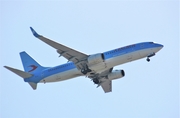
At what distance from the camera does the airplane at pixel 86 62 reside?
53.3m

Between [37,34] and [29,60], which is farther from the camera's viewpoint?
[29,60]

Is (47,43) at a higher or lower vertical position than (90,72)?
higher

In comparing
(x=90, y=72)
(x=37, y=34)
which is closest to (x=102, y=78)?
(x=90, y=72)

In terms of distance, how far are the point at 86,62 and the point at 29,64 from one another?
461 inches

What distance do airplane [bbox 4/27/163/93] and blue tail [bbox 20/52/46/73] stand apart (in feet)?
3.57

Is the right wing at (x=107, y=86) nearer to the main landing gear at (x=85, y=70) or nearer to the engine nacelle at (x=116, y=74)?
the engine nacelle at (x=116, y=74)

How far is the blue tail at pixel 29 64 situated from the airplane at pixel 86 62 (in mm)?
1088

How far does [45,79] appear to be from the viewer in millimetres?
57875

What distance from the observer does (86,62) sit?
55.0m

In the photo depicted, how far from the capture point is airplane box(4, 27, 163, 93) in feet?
175

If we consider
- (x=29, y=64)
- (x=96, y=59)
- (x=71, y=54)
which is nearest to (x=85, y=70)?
(x=96, y=59)

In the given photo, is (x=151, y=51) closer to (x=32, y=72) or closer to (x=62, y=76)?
(x=62, y=76)

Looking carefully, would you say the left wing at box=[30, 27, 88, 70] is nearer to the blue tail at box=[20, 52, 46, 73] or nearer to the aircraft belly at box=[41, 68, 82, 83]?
the aircraft belly at box=[41, 68, 82, 83]

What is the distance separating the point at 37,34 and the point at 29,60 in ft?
45.6
